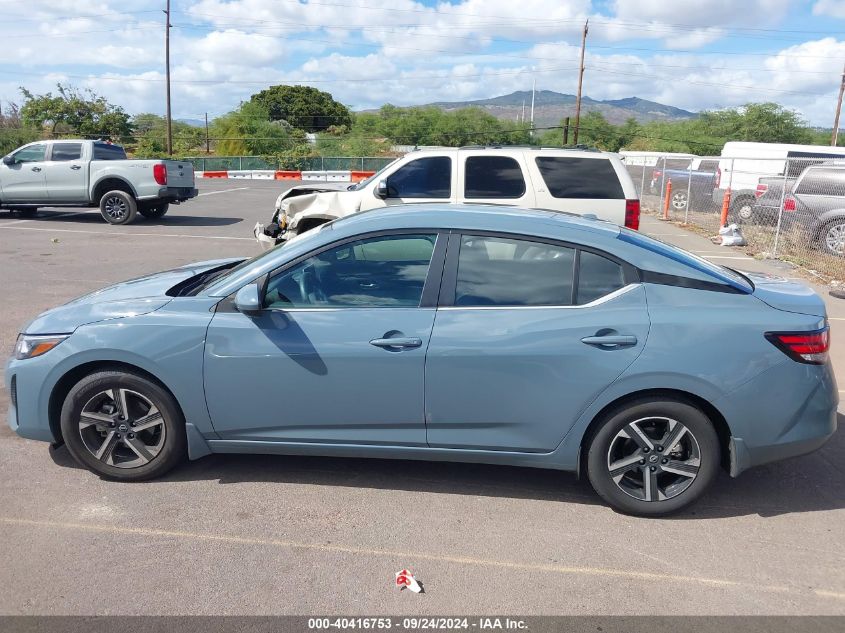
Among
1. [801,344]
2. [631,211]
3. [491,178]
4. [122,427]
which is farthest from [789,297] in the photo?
[491,178]

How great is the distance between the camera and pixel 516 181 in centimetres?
918

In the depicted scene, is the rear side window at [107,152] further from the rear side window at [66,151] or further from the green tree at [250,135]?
the green tree at [250,135]

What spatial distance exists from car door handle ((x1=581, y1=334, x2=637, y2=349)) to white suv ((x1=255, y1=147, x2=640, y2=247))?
5566mm

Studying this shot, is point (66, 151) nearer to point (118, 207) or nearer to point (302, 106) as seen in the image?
point (118, 207)

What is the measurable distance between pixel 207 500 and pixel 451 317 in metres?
1.68

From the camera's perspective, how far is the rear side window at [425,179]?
9230 mm

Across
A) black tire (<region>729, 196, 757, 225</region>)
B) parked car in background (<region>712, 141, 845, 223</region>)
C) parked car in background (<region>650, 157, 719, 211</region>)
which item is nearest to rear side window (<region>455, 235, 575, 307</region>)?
parked car in background (<region>712, 141, 845, 223</region>)

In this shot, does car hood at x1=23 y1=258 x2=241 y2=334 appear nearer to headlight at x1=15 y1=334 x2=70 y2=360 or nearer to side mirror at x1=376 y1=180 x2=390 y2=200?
headlight at x1=15 y1=334 x2=70 y2=360

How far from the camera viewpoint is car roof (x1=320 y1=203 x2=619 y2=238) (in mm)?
3996

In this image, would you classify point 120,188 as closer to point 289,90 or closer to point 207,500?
point 207,500

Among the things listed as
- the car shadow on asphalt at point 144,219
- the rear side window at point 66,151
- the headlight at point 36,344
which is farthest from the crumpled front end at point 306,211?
the rear side window at point 66,151

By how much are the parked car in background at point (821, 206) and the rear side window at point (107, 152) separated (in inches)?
580

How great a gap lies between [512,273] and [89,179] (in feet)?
50.4

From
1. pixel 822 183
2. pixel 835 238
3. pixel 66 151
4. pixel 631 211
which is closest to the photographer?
pixel 631 211
